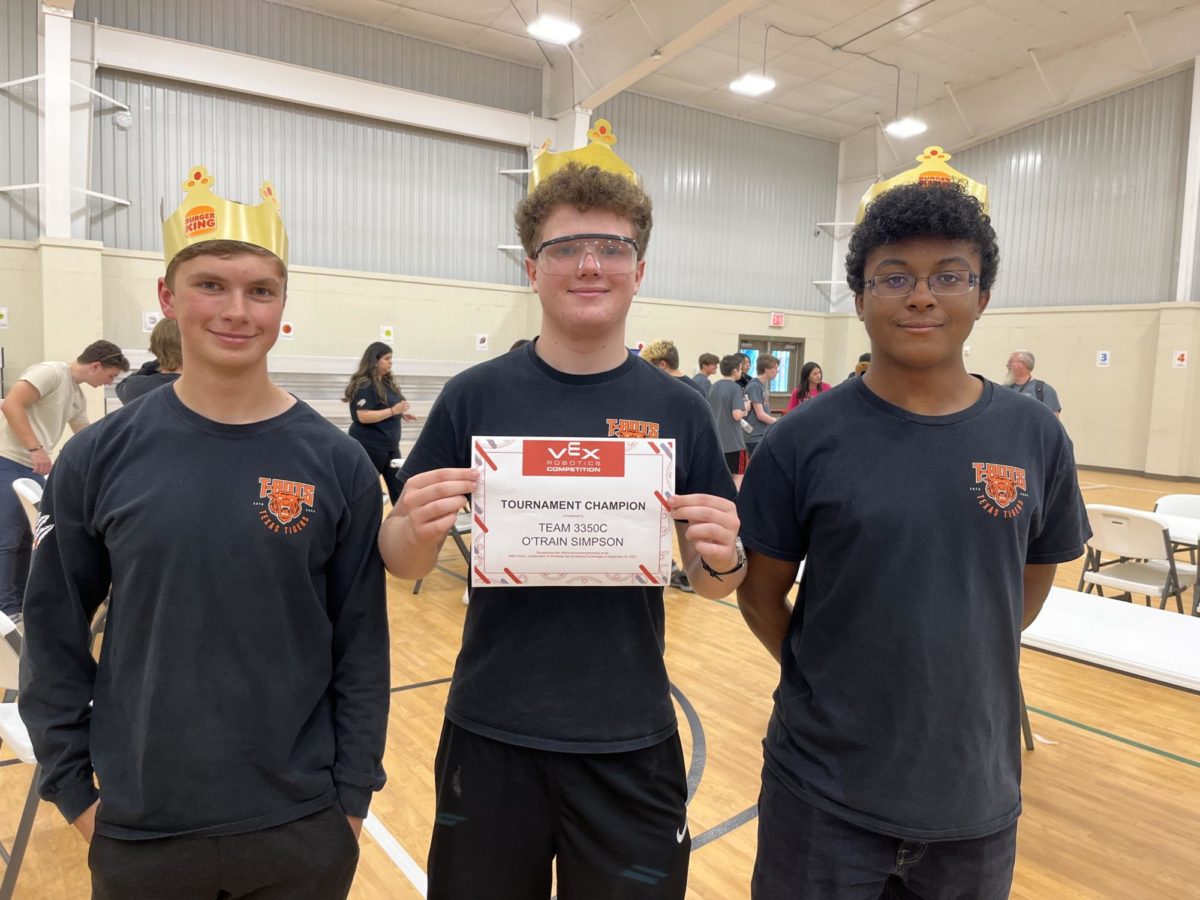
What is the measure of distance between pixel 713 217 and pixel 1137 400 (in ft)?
26.3

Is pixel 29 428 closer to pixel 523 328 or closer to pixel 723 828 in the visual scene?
pixel 723 828

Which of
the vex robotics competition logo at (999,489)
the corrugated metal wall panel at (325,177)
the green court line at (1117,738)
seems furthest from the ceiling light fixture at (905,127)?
the vex robotics competition logo at (999,489)

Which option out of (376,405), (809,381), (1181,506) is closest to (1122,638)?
(1181,506)

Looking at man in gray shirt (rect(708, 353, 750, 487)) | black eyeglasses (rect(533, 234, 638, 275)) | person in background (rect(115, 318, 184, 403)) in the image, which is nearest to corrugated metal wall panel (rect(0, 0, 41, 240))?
person in background (rect(115, 318, 184, 403))

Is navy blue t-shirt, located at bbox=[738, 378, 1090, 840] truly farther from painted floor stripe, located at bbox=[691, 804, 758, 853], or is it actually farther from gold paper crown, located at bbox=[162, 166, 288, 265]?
painted floor stripe, located at bbox=[691, 804, 758, 853]

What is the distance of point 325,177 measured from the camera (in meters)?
11.2

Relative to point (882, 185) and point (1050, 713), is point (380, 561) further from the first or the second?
point (1050, 713)

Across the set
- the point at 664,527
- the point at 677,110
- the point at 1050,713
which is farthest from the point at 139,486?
the point at 677,110

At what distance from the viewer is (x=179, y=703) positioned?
4.03 ft

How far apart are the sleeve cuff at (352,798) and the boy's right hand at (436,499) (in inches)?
18.0

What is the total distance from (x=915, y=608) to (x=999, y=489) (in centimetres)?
26

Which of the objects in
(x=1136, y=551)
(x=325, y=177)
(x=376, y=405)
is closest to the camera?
(x=1136, y=551)

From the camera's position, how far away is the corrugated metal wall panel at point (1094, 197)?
40.1 feet

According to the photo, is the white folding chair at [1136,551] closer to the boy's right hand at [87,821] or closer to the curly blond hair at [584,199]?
the curly blond hair at [584,199]
